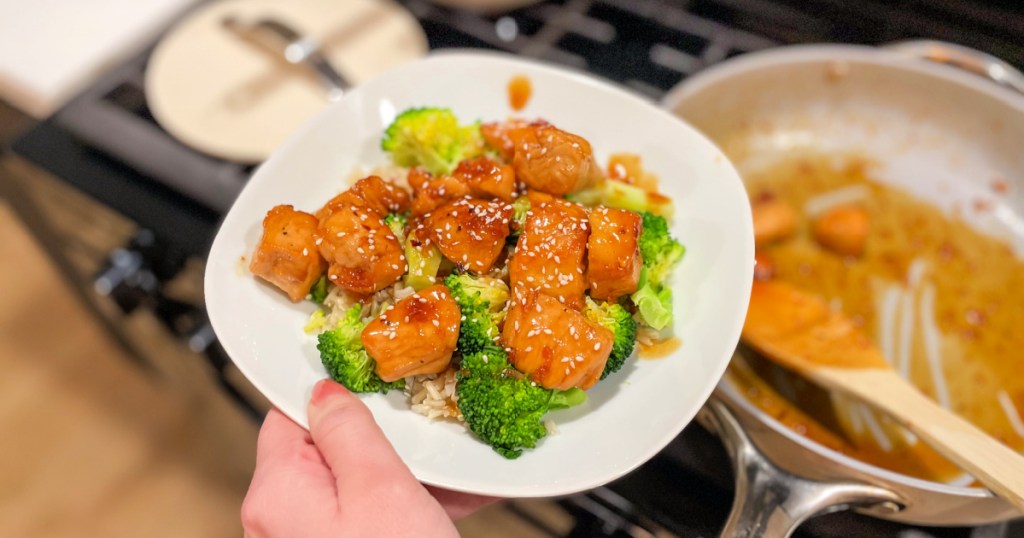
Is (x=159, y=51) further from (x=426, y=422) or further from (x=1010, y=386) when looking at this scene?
(x=1010, y=386)

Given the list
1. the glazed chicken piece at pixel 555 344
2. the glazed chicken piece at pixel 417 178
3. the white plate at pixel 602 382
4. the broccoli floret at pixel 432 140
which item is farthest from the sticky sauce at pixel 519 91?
the glazed chicken piece at pixel 555 344

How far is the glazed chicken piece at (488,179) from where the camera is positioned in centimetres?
110

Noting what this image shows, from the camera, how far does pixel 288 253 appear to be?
1.01m

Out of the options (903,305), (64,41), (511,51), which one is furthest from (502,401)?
(64,41)

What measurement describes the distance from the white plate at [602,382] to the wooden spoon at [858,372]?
0.98ft

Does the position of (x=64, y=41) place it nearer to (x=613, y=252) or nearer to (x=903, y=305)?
(x=613, y=252)

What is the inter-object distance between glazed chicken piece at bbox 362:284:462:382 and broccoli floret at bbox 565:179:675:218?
12.2 inches

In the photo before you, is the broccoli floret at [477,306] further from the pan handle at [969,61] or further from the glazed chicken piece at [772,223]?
the pan handle at [969,61]

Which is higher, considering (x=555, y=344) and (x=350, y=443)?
(x=555, y=344)

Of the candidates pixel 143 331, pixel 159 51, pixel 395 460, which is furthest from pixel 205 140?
pixel 395 460

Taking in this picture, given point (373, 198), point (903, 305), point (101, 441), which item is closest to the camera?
point (373, 198)

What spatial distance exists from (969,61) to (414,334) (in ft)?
5.12

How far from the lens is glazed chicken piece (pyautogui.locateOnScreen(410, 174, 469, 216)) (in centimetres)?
110

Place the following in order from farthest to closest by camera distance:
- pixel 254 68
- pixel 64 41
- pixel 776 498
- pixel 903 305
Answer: pixel 64 41, pixel 254 68, pixel 903 305, pixel 776 498
